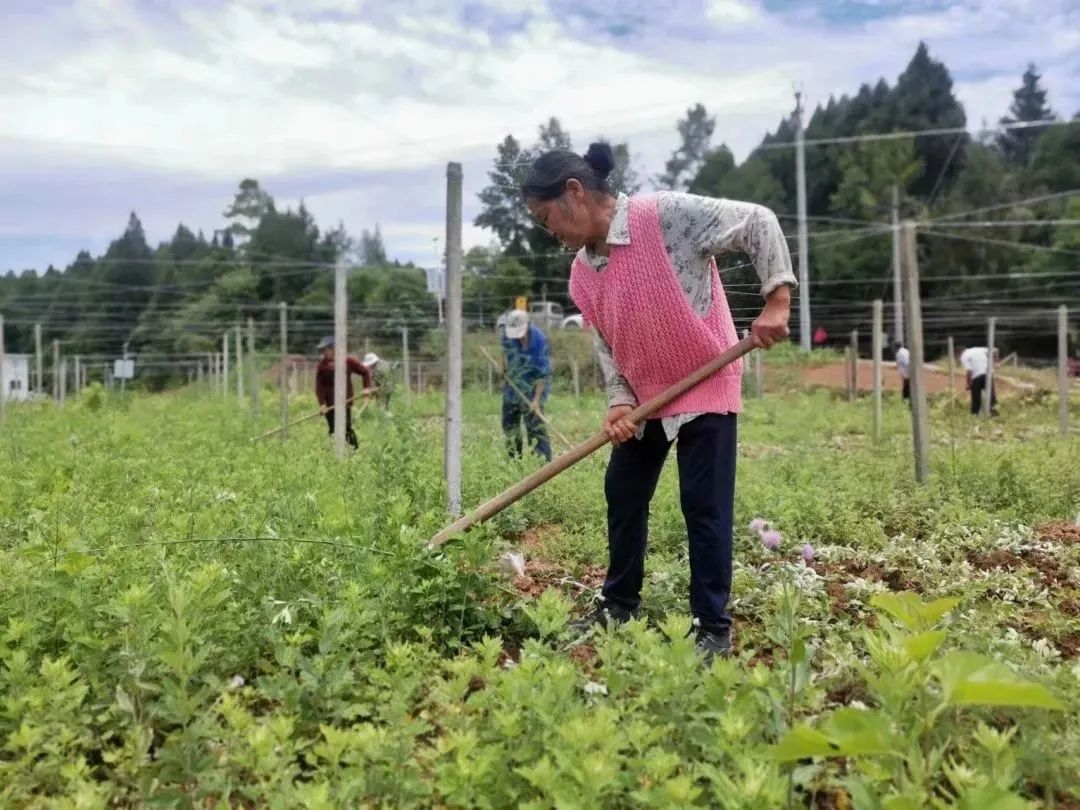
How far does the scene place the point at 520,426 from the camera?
694 centimetres

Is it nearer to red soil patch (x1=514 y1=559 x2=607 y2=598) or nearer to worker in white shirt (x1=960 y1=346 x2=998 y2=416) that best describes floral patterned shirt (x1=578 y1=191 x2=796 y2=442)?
red soil patch (x1=514 y1=559 x2=607 y2=598)

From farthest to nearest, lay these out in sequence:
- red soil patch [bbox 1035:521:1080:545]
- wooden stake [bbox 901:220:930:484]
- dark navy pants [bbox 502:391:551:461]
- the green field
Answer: dark navy pants [bbox 502:391:551:461] → wooden stake [bbox 901:220:930:484] → red soil patch [bbox 1035:521:1080:545] → the green field

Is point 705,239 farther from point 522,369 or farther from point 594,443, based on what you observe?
point 522,369

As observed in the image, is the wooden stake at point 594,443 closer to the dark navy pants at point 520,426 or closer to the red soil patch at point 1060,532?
the red soil patch at point 1060,532

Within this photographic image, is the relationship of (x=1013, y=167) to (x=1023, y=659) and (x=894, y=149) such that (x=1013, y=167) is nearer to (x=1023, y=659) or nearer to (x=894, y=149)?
(x=894, y=149)

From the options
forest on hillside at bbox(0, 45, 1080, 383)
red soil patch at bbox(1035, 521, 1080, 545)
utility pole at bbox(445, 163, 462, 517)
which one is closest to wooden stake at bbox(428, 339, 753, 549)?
utility pole at bbox(445, 163, 462, 517)

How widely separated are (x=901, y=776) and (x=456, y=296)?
9.93 feet

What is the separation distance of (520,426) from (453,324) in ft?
9.43

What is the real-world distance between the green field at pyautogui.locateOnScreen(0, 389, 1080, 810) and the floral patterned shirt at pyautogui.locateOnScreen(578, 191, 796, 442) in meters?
0.90

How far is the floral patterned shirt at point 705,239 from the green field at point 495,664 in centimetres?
90

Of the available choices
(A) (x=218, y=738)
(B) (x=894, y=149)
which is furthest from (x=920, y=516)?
(B) (x=894, y=149)

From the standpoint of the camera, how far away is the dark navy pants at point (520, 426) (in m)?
6.98

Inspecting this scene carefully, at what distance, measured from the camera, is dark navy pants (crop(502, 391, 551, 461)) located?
22.9 ft

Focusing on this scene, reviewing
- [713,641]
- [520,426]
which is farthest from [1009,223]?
[713,641]
